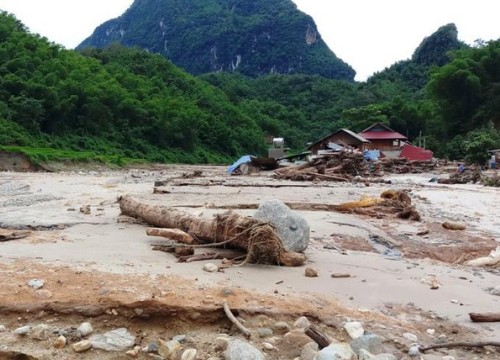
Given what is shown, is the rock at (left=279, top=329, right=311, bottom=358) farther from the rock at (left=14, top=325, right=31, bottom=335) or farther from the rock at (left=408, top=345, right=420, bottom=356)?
the rock at (left=14, top=325, right=31, bottom=335)

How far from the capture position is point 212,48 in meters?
146

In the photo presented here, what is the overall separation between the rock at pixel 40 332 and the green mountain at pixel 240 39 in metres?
143

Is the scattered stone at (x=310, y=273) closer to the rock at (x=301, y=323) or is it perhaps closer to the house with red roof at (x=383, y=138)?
the rock at (x=301, y=323)

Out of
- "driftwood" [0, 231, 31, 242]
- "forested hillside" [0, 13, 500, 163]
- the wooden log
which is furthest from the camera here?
"forested hillside" [0, 13, 500, 163]

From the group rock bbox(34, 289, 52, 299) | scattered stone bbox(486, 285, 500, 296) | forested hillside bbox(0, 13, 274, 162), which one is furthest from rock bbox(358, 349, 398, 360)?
forested hillside bbox(0, 13, 274, 162)

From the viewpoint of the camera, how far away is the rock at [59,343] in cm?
321

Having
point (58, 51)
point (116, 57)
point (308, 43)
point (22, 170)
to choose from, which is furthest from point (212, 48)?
point (22, 170)

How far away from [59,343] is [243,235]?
8.34 ft

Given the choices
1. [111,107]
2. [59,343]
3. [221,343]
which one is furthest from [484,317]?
[111,107]

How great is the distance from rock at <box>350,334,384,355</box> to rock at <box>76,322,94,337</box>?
180 centimetres

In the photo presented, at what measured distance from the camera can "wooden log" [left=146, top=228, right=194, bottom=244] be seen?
19.6 feet

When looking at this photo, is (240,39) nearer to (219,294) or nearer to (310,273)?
(310,273)

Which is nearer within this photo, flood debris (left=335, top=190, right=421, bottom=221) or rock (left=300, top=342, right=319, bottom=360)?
rock (left=300, top=342, right=319, bottom=360)

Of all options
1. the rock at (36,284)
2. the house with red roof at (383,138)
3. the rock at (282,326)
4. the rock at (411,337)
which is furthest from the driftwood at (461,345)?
the house with red roof at (383,138)
